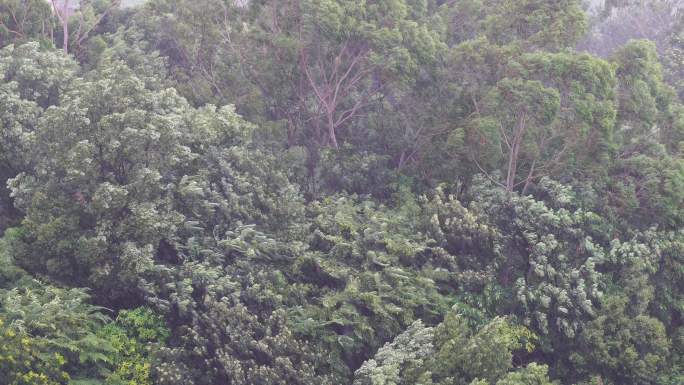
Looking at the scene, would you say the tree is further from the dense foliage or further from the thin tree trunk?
the thin tree trunk

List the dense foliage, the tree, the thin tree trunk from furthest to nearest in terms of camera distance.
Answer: the thin tree trunk < the tree < the dense foliage

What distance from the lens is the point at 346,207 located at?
707 inches

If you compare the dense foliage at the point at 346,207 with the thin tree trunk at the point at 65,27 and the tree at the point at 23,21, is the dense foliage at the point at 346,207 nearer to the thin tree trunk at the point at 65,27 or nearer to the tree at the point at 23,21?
the tree at the point at 23,21

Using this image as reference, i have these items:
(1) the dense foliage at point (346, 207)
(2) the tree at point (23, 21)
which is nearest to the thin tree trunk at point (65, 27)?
(2) the tree at point (23, 21)

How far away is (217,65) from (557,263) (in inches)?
466

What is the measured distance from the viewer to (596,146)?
1777 centimetres

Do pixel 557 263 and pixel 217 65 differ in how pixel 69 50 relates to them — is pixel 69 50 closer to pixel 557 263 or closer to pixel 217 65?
pixel 217 65

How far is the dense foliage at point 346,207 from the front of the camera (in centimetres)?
1429

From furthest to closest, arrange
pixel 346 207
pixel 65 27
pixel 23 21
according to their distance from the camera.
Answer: pixel 65 27
pixel 23 21
pixel 346 207

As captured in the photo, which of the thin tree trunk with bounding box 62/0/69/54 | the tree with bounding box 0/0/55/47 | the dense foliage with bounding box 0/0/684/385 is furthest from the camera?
the thin tree trunk with bounding box 62/0/69/54

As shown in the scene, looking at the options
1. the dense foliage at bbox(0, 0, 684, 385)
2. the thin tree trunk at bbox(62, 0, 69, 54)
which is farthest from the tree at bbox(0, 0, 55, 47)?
the thin tree trunk at bbox(62, 0, 69, 54)

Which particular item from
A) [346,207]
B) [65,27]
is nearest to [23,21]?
[65,27]

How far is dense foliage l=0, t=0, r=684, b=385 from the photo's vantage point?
563 inches

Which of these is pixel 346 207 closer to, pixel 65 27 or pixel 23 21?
pixel 23 21
